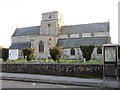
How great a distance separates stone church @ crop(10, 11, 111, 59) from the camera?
44.3 m

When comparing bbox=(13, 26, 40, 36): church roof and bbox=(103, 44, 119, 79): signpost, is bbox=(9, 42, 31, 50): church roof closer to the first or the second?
bbox=(13, 26, 40, 36): church roof

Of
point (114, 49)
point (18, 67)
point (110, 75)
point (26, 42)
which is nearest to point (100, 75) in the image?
point (110, 75)

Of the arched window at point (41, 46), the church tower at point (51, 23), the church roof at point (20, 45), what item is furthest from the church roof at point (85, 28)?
the church roof at point (20, 45)

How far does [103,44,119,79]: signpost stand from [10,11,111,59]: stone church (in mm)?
29273

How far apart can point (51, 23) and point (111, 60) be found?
41.6 meters

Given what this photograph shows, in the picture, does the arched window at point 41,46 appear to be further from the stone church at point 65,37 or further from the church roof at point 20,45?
the church roof at point 20,45

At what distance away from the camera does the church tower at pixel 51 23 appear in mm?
51250

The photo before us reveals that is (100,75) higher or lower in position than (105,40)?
lower

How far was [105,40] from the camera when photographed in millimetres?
42750

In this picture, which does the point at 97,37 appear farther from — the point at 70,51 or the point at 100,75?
the point at 100,75

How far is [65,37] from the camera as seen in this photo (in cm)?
5078

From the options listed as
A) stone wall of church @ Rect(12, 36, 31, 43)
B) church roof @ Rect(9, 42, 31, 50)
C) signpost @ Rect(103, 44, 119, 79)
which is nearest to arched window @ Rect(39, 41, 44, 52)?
church roof @ Rect(9, 42, 31, 50)

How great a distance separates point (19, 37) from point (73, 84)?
5149cm

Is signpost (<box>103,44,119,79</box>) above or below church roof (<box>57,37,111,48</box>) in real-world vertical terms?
below
